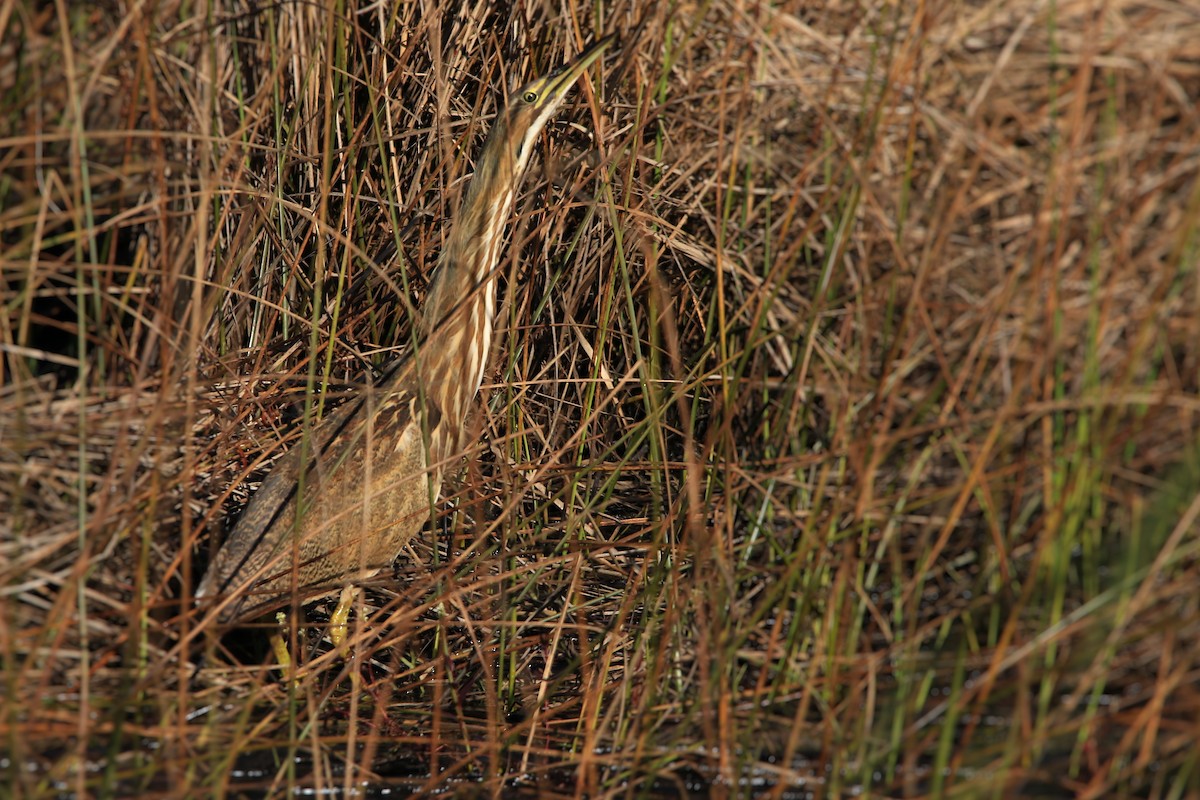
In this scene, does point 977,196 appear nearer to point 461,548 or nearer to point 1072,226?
point 1072,226

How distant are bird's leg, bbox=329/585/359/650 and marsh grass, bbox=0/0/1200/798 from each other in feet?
0.08

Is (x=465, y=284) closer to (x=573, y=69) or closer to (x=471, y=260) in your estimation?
(x=471, y=260)

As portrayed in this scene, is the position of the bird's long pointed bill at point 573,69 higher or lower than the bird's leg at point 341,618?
higher

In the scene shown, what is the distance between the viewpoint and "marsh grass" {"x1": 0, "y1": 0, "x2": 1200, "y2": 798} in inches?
52.0

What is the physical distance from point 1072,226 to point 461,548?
1332 millimetres

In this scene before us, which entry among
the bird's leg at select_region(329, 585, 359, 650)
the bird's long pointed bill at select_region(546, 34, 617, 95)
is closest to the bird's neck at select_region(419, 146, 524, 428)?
the bird's long pointed bill at select_region(546, 34, 617, 95)

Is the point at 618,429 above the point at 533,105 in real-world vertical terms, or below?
below

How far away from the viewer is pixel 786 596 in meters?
1.37

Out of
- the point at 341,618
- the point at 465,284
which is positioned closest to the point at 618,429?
the point at 465,284

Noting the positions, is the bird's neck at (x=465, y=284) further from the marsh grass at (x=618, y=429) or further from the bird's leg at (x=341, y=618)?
the bird's leg at (x=341, y=618)

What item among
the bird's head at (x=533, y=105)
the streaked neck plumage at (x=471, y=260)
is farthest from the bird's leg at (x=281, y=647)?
the bird's head at (x=533, y=105)

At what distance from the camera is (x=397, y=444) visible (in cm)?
159

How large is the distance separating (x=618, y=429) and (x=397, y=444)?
34cm

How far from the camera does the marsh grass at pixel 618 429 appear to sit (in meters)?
1.32
